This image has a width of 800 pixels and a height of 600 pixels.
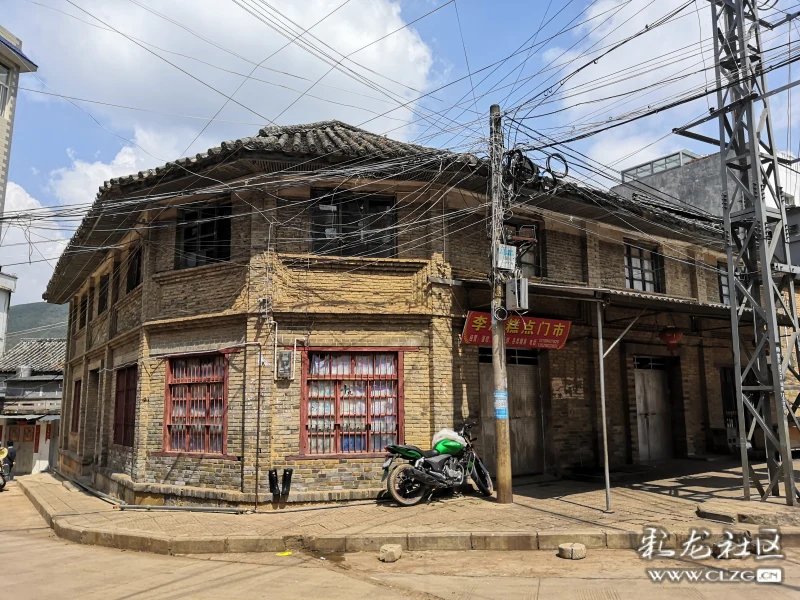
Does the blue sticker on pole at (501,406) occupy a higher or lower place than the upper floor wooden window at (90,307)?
lower

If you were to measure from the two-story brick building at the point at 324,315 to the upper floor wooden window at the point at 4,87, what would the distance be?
794 centimetres

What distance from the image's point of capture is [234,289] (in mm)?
10336

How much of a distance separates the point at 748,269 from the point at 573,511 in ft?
16.5

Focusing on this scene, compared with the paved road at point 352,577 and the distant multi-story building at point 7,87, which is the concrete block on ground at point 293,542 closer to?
the paved road at point 352,577

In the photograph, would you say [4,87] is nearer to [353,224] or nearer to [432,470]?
[353,224]

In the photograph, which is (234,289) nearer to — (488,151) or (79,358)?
(488,151)

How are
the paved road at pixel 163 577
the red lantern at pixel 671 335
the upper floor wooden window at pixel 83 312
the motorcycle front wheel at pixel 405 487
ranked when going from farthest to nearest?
the upper floor wooden window at pixel 83 312, the red lantern at pixel 671 335, the motorcycle front wheel at pixel 405 487, the paved road at pixel 163 577

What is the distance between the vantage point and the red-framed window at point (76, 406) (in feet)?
59.6

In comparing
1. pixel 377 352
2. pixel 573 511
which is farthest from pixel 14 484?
pixel 573 511

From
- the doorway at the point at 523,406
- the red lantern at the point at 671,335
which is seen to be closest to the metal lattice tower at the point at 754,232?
the red lantern at the point at 671,335

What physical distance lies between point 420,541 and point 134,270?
360 inches

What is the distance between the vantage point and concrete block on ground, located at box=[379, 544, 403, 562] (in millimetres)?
6840

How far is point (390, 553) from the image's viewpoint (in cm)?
686

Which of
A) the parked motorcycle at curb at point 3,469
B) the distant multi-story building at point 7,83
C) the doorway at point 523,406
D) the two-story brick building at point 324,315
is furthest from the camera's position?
the distant multi-story building at point 7,83
